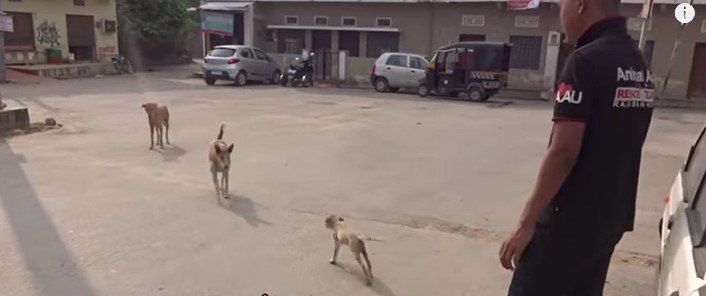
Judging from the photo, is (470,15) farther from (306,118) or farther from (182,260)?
(182,260)

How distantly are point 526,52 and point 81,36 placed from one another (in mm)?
19871

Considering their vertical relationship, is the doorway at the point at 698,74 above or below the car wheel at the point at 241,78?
above

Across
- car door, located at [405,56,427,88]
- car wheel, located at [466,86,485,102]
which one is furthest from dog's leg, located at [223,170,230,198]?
car door, located at [405,56,427,88]

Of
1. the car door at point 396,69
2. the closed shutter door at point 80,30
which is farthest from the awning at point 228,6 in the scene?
the car door at point 396,69

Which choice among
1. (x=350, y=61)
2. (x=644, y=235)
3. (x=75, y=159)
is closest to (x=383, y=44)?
(x=350, y=61)

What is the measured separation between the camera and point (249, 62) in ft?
67.9

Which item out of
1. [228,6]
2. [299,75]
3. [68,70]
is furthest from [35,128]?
[228,6]

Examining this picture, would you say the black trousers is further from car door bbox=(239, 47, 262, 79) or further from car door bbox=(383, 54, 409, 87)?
car door bbox=(239, 47, 262, 79)

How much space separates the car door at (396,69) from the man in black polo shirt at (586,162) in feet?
57.8

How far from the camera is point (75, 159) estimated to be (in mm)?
7469

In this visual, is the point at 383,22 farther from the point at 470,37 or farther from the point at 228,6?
the point at 228,6

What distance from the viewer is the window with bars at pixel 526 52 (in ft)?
69.2

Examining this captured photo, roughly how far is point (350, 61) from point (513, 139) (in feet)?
45.2

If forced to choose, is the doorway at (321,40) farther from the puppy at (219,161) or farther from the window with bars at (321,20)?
the puppy at (219,161)
